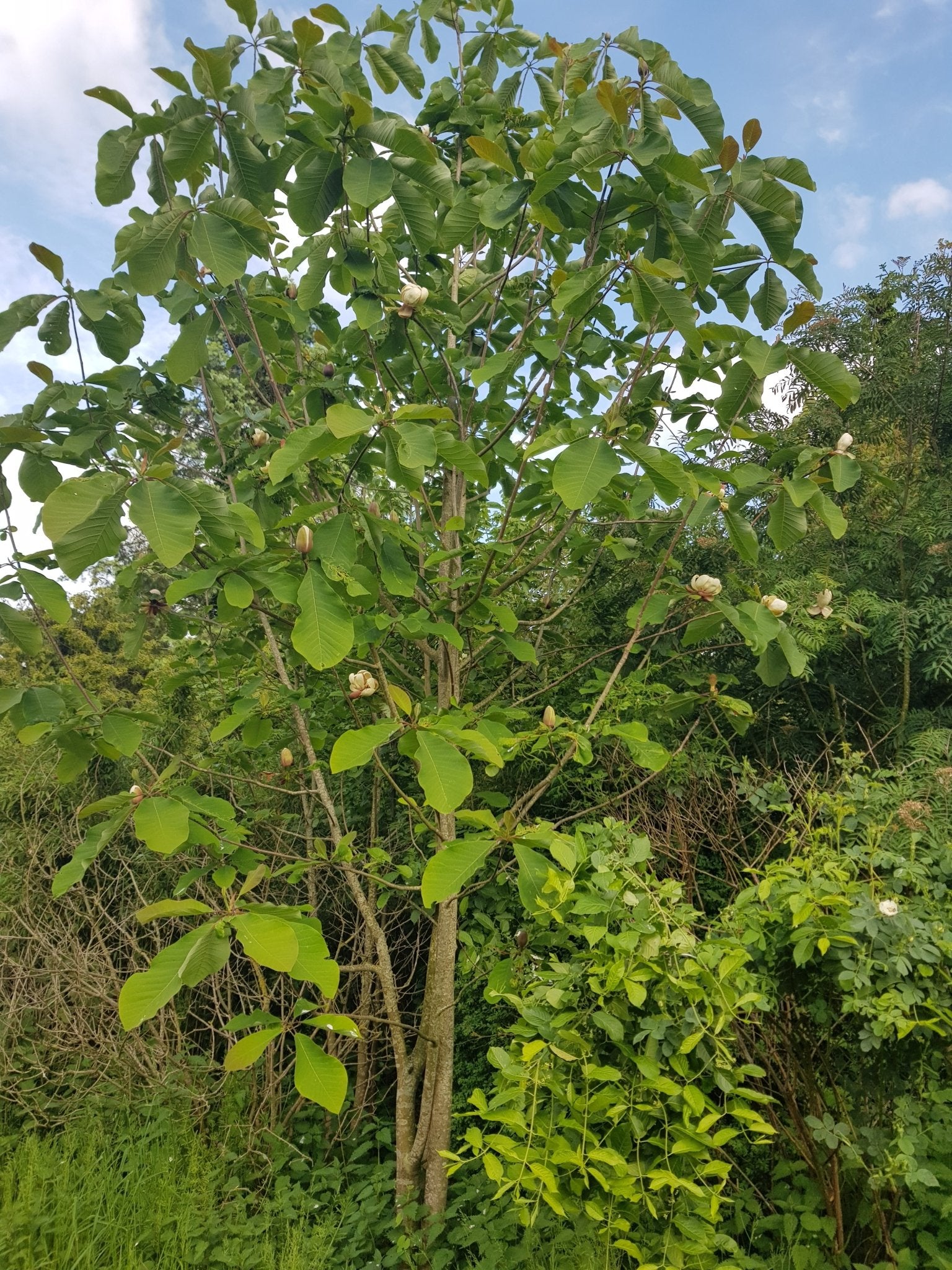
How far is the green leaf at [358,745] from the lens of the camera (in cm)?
135

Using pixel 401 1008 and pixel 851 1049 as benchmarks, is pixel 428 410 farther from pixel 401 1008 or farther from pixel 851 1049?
pixel 401 1008

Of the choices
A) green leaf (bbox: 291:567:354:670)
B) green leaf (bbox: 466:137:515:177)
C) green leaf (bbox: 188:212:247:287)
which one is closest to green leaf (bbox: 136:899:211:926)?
green leaf (bbox: 291:567:354:670)

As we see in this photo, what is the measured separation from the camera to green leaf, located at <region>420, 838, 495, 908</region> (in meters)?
1.35

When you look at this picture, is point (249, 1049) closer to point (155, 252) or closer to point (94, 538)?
point (94, 538)

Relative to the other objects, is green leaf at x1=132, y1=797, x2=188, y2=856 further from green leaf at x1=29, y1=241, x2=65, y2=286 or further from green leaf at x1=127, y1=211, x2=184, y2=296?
green leaf at x1=29, y1=241, x2=65, y2=286

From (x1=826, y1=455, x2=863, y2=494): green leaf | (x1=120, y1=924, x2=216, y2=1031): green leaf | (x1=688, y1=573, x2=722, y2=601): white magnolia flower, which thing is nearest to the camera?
(x1=120, y1=924, x2=216, y2=1031): green leaf

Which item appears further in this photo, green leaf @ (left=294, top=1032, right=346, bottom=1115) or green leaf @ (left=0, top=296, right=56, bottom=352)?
green leaf @ (left=0, top=296, right=56, bottom=352)

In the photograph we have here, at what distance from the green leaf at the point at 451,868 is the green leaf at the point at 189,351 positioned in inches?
45.3

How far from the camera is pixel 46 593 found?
4.97 ft

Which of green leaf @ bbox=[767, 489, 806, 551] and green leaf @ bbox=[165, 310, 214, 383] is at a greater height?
green leaf @ bbox=[165, 310, 214, 383]

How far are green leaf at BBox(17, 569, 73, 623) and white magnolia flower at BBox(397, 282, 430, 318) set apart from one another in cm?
105

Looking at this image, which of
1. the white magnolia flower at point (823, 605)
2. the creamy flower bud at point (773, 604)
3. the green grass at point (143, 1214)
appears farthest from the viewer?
the green grass at point (143, 1214)

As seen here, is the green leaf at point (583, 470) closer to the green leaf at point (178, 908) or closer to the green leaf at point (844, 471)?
the green leaf at point (844, 471)

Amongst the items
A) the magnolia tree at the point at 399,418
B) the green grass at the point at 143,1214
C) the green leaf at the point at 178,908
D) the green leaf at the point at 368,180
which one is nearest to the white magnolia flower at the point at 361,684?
the magnolia tree at the point at 399,418
